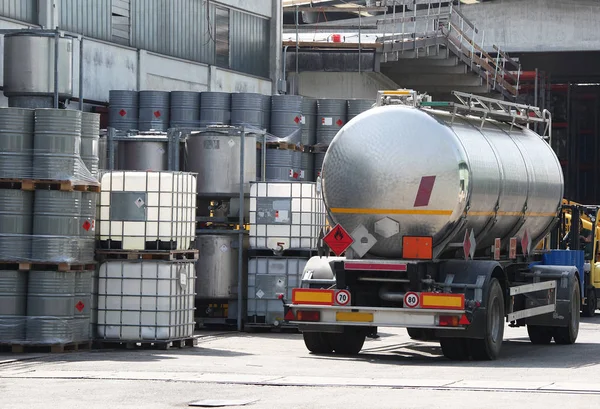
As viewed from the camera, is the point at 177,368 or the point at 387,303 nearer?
the point at 177,368

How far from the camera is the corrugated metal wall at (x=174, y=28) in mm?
28422

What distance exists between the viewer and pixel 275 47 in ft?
113

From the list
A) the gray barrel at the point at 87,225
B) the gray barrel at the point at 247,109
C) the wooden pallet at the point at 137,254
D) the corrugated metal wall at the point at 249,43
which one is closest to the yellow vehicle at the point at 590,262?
the gray barrel at the point at 247,109

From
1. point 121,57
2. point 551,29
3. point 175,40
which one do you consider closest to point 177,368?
point 121,57

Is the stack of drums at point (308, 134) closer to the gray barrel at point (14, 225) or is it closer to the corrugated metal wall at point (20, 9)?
the corrugated metal wall at point (20, 9)

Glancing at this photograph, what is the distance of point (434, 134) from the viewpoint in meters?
16.7

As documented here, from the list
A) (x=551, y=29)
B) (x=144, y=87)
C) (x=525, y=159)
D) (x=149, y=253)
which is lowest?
(x=149, y=253)

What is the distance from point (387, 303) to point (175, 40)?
554 inches

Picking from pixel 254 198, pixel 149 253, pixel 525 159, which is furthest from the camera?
pixel 254 198

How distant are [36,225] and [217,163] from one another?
523cm

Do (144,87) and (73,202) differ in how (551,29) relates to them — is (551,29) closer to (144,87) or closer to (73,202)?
(144,87)

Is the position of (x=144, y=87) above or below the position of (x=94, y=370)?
above

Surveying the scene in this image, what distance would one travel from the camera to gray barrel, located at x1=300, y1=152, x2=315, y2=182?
993 inches

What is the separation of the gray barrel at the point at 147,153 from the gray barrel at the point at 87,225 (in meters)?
4.58
